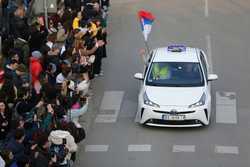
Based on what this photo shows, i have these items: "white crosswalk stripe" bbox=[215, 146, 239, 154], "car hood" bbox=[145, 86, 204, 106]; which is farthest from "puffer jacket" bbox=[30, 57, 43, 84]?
"white crosswalk stripe" bbox=[215, 146, 239, 154]

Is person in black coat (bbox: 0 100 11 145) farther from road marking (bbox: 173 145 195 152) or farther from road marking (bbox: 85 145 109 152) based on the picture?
road marking (bbox: 173 145 195 152)

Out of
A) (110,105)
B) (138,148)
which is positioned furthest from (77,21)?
(138,148)

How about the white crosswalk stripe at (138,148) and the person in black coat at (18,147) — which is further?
Answer: the white crosswalk stripe at (138,148)

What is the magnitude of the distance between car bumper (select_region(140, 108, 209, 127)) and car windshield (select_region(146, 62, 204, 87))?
93 centimetres

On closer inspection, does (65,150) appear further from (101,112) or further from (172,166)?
(101,112)

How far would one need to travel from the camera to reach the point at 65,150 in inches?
590

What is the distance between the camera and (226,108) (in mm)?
20562

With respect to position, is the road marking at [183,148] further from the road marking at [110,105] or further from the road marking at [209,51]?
the road marking at [209,51]

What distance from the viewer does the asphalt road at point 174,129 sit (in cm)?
1758

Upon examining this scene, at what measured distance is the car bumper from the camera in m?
18.7

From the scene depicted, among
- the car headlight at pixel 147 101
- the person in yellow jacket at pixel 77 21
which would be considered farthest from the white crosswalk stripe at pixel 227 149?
the person in yellow jacket at pixel 77 21

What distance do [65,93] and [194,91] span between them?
11.2 feet

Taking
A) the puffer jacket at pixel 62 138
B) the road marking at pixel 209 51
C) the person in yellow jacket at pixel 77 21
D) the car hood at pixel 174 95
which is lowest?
the road marking at pixel 209 51


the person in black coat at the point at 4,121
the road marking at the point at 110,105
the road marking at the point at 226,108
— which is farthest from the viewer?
the road marking at the point at 110,105
